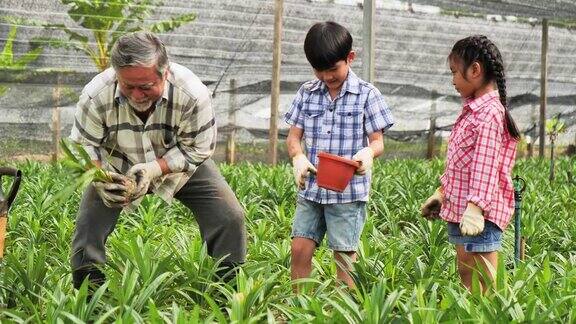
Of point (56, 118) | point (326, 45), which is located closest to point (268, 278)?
point (326, 45)

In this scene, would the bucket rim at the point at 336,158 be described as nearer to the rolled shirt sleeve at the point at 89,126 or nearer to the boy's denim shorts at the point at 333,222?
the boy's denim shorts at the point at 333,222

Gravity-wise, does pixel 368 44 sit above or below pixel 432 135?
above

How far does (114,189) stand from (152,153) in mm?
339

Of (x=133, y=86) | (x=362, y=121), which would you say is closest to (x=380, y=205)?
(x=362, y=121)

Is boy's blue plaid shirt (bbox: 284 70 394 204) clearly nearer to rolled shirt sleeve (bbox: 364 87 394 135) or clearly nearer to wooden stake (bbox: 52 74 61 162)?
rolled shirt sleeve (bbox: 364 87 394 135)

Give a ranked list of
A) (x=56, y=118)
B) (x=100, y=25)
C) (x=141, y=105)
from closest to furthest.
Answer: (x=141, y=105), (x=56, y=118), (x=100, y=25)

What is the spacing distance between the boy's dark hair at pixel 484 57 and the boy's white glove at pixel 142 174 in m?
1.17

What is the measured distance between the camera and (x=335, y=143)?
140 inches

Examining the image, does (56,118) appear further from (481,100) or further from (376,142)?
(481,100)

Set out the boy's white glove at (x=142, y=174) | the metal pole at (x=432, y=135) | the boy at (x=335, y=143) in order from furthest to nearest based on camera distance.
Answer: the metal pole at (x=432, y=135) → the boy at (x=335, y=143) → the boy's white glove at (x=142, y=174)

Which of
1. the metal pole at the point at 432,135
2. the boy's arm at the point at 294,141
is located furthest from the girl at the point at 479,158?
the metal pole at the point at 432,135

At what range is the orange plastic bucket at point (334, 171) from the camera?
10.6 ft

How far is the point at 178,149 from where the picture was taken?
11.1ft

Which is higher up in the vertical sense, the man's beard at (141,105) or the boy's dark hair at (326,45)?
the boy's dark hair at (326,45)
